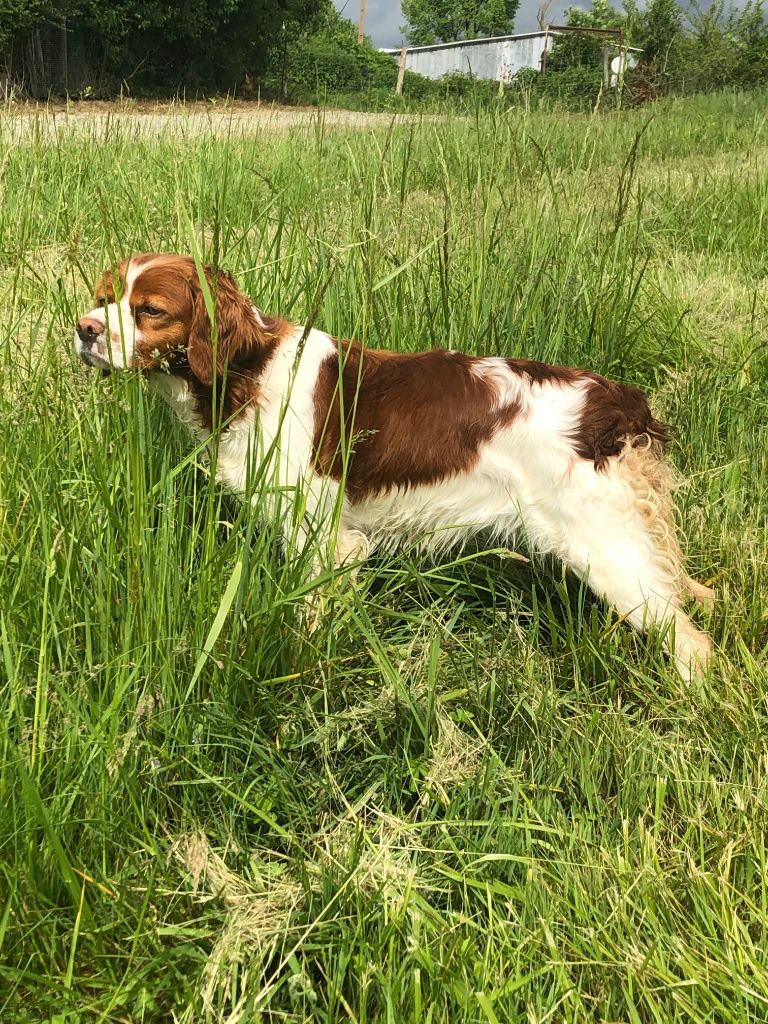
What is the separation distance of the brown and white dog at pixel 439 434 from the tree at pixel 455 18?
70283 millimetres

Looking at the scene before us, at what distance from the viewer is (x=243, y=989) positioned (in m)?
1.22

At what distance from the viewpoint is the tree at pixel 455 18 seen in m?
62.9

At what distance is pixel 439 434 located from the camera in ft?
7.75

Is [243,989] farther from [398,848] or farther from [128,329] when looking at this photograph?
[128,329]

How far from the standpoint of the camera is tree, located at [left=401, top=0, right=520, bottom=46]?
62.9 meters

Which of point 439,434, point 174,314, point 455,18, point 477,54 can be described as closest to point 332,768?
point 439,434

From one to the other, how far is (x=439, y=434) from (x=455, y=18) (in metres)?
72.8

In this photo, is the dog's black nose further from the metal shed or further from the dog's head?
the metal shed

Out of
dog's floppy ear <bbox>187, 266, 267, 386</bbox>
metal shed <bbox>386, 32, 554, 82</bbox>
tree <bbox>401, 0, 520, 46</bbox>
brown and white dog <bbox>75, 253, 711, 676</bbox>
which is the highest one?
tree <bbox>401, 0, 520, 46</bbox>

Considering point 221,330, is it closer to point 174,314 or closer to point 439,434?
point 174,314

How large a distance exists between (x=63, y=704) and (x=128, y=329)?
45.3 inches

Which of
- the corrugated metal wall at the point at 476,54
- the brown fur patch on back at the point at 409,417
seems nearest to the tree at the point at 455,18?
the corrugated metal wall at the point at 476,54

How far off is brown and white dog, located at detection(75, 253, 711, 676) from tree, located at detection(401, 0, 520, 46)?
70283 mm

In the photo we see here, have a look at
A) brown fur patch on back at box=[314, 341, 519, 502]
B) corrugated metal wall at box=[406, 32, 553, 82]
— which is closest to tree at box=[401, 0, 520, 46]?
corrugated metal wall at box=[406, 32, 553, 82]
